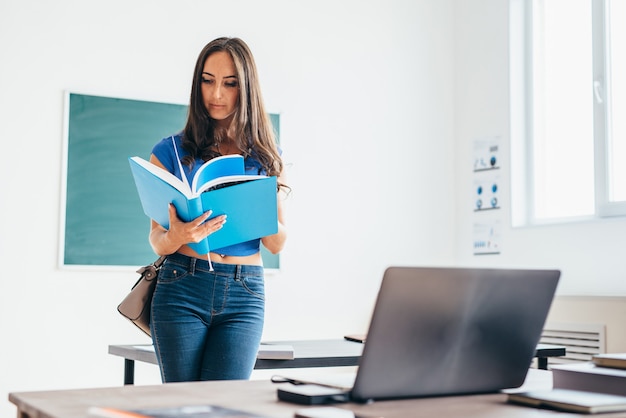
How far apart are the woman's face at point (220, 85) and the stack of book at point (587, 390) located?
1.05 m

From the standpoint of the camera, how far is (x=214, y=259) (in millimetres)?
1771

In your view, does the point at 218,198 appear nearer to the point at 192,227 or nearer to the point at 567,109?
the point at 192,227

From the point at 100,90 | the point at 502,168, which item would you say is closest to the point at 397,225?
the point at 502,168

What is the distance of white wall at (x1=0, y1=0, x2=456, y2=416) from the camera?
351 cm

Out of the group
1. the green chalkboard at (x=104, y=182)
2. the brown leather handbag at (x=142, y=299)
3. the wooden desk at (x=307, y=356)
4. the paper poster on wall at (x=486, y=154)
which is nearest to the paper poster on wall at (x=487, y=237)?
the paper poster on wall at (x=486, y=154)

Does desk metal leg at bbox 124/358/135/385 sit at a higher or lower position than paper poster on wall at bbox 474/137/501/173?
lower

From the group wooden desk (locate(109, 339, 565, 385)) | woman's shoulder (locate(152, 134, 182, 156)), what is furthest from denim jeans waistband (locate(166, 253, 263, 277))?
wooden desk (locate(109, 339, 565, 385))

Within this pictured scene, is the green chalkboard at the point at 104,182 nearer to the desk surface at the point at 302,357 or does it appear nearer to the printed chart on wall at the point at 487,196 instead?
the desk surface at the point at 302,357

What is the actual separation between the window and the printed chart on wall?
131 mm

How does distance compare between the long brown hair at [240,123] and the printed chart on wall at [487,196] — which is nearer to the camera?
the long brown hair at [240,123]

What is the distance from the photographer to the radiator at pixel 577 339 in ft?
11.8

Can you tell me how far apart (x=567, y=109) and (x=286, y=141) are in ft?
4.85

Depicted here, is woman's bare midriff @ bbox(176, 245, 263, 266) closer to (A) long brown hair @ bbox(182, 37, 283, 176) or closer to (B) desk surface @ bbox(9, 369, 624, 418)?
(A) long brown hair @ bbox(182, 37, 283, 176)

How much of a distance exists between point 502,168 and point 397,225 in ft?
2.19
